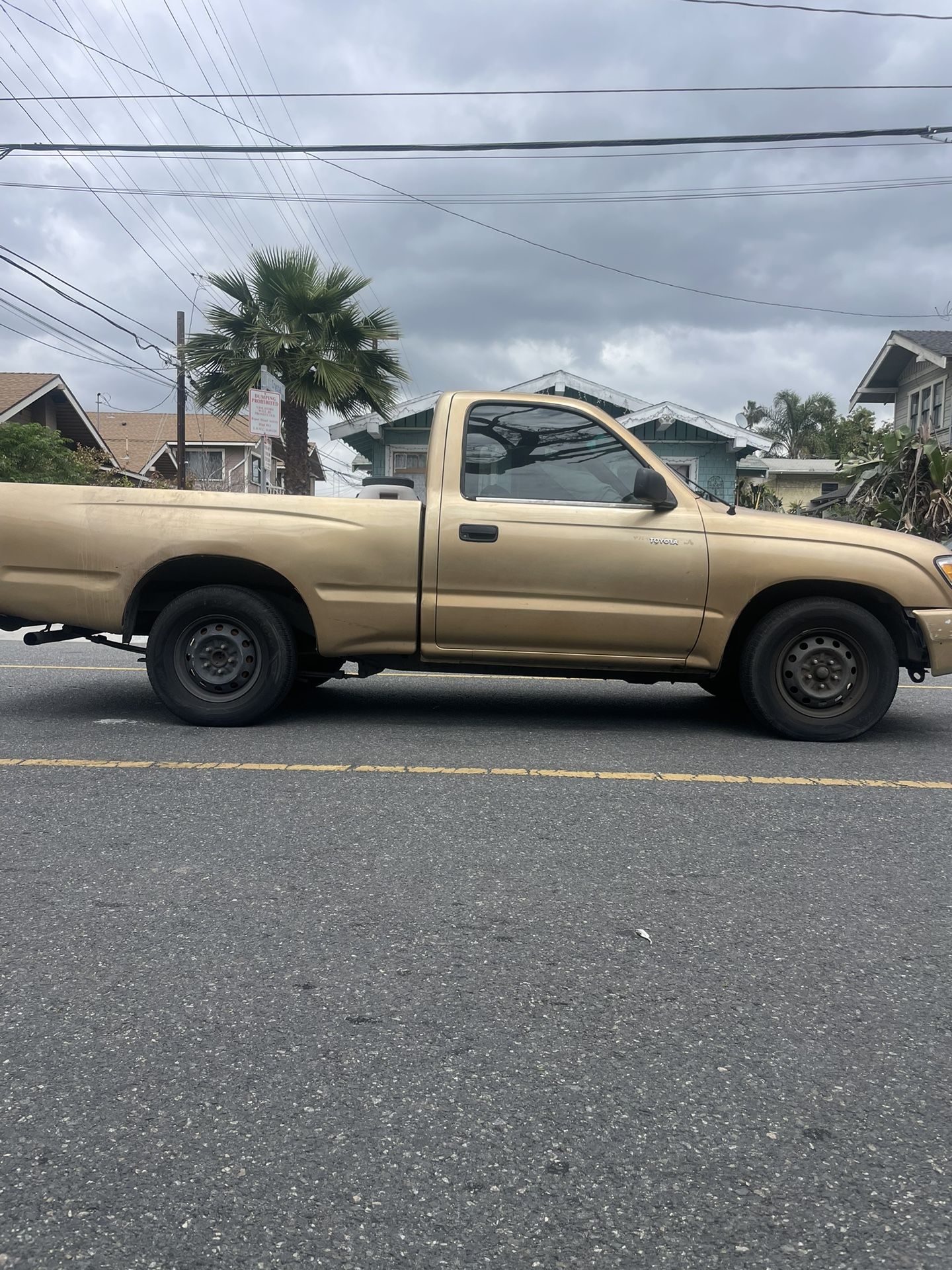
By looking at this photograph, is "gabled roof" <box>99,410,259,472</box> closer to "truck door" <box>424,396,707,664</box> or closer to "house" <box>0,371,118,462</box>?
"house" <box>0,371,118,462</box>

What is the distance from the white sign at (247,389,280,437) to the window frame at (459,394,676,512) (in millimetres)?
8314

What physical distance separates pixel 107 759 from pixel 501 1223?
379 cm

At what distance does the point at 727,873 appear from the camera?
363 centimetres

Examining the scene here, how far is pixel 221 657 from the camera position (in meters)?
5.94

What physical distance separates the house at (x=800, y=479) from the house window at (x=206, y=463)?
2077 cm

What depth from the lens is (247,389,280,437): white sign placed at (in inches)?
540

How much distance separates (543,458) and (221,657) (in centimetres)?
219

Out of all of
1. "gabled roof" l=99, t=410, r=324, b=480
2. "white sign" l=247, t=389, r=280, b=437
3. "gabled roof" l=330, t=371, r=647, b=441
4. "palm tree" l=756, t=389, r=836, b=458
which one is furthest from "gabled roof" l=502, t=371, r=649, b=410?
"palm tree" l=756, t=389, r=836, b=458

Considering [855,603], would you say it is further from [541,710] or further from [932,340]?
[932,340]

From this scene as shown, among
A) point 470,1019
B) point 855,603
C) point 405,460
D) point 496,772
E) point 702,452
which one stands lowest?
point 470,1019

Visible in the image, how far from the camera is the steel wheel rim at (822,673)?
5.85m

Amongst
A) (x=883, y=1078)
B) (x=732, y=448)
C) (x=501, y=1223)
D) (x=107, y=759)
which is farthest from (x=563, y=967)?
(x=732, y=448)

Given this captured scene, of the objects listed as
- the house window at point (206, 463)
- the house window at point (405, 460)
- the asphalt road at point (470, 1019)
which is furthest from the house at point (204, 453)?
the asphalt road at point (470, 1019)

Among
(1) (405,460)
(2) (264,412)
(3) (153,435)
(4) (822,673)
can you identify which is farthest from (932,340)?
(3) (153,435)
